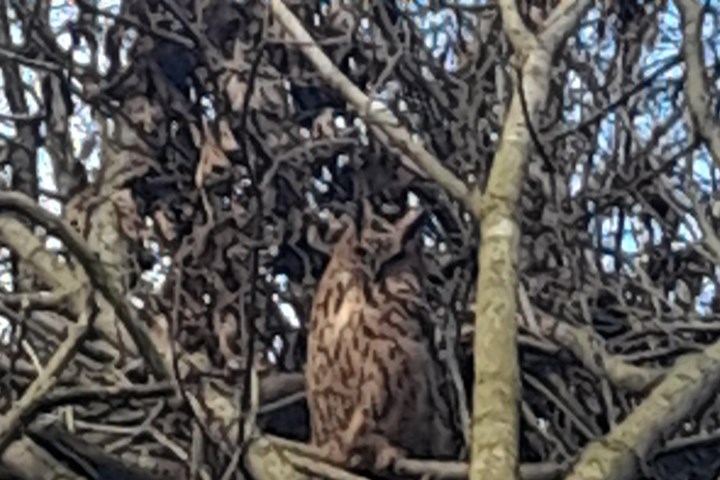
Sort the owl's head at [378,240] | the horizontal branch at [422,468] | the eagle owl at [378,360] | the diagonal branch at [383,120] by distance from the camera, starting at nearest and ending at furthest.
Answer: the diagonal branch at [383,120], the horizontal branch at [422,468], the eagle owl at [378,360], the owl's head at [378,240]

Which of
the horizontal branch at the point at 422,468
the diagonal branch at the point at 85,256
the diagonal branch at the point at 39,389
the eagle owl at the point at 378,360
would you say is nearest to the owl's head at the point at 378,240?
the eagle owl at the point at 378,360

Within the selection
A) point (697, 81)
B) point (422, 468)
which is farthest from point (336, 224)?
point (697, 81)

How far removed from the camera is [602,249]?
7.85 metres

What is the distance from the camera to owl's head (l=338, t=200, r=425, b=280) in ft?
21.2

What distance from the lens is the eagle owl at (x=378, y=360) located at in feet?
20.8

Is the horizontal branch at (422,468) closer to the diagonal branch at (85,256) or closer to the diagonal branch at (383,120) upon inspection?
the diagonal branch at (85,256)

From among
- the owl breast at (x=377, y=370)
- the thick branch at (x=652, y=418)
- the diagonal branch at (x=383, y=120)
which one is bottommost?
the thick branch at (x=652, y=418)

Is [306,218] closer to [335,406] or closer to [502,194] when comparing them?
[335,406]

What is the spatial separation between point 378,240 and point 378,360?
1.59 ft

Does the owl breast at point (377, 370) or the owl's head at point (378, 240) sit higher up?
the owl's head at point (378, 240)

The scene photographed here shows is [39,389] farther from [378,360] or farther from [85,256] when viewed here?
[378,360]

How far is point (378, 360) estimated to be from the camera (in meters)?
6.36

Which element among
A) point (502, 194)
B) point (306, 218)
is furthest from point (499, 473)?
point (306, 218)

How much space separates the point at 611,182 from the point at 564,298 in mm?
775
